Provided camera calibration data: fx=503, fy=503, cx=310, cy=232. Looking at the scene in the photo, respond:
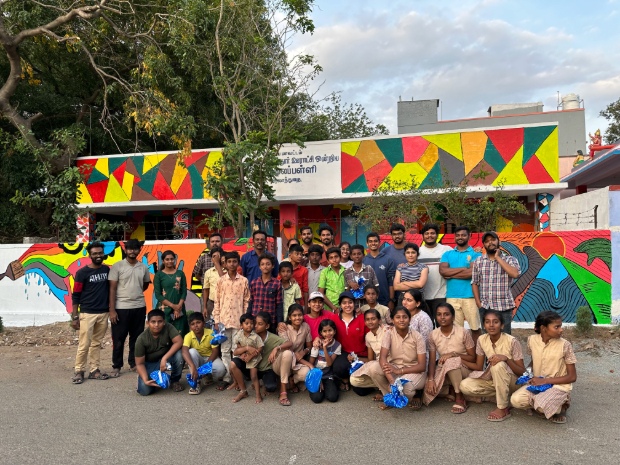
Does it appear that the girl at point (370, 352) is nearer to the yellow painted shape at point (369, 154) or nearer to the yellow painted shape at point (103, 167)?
the yellow painted shape at point (369, 154)

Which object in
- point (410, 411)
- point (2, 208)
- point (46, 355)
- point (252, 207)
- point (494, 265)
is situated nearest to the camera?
point (410, 411)

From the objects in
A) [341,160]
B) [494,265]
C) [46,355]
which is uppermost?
[341,160]

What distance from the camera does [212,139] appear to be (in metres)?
17.9

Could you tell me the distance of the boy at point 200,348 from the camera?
5.67 m

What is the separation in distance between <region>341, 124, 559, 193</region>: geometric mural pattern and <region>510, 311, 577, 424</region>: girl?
7883mm

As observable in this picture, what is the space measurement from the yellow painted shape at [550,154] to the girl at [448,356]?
912cm

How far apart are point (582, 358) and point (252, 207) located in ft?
21.3

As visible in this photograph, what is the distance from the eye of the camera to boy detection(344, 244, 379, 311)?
5918mm

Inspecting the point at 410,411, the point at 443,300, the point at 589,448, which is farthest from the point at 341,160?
the point at 589,448

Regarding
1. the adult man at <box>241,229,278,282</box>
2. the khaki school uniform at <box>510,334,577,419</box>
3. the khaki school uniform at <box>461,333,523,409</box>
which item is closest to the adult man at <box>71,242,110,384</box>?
the adult man at <box>241,229,278,282</box>

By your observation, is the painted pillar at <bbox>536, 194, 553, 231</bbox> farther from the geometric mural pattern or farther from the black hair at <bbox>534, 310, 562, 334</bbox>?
the black hair at <bbox>534, 310, 562, 334</bbox>

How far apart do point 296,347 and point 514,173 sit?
30.7 feet

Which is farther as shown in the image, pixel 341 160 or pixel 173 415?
pixel 341 160

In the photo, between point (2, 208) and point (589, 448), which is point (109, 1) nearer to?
point (2, 208)
